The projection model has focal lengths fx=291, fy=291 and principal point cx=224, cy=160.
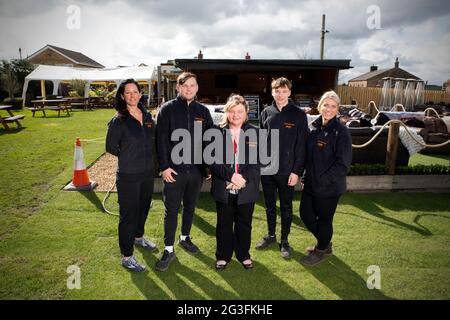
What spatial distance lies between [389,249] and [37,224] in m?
4.96

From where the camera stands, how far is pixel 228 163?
3.04m

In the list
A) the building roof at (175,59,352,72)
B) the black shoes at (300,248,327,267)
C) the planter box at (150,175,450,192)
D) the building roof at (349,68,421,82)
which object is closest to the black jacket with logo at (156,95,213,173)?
the black shoes at (300,248,327,267)

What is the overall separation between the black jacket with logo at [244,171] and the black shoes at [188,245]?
3.08 ft

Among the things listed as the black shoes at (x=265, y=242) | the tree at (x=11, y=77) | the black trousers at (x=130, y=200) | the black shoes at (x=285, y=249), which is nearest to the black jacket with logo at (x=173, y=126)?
the black trousers at (x=130, y=200)

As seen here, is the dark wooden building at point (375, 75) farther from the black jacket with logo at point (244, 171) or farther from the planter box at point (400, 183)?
the black jacket with logo at point (244, 171)

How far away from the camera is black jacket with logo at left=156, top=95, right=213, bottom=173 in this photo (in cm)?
319

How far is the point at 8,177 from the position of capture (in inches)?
254

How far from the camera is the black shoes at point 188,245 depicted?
145 inches

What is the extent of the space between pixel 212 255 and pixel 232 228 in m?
0.60

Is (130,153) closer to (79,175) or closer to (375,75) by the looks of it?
(79,175)

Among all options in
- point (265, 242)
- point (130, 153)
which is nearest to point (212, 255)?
point (265, 242)

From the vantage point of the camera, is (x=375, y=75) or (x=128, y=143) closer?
(x=128, y=143)
